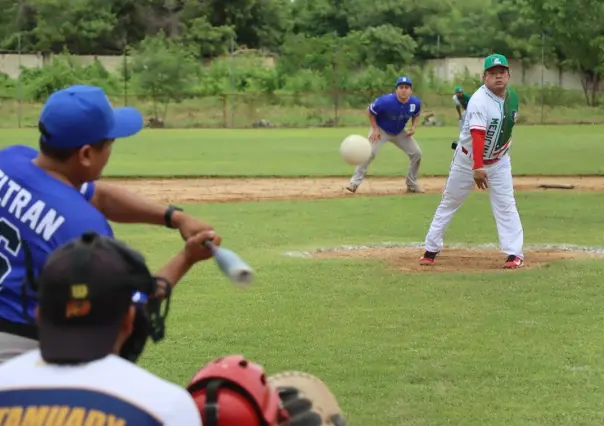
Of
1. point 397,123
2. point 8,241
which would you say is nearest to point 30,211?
point 8,241

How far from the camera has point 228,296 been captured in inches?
351

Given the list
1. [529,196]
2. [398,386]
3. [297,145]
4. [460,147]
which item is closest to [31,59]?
[297,145]

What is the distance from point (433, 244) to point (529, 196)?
24.7ft

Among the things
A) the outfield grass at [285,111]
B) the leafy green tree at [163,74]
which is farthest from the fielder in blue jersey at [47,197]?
the leafy green tree at [163,74]

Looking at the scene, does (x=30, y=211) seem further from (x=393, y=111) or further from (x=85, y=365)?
(x=393, y=111)

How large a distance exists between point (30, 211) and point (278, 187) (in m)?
16.4

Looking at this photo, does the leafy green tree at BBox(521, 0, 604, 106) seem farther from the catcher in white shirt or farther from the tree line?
the catcher in white shirt

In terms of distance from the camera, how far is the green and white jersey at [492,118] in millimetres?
10234

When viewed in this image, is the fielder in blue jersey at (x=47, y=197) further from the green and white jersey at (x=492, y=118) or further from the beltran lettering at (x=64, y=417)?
the green and white jersey at (x=492, y=118)

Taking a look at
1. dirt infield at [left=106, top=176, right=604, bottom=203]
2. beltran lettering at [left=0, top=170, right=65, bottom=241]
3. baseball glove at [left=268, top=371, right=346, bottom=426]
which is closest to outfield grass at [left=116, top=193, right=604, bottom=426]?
baseball glove at [left=268, top=371, right=346, bottom=426]

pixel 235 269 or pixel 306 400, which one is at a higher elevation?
pixel 235 269

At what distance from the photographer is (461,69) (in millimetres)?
69062

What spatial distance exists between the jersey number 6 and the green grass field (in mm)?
2492

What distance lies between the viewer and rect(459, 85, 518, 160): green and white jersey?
10.2 meters
